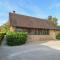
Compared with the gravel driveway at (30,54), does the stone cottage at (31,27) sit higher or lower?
higher

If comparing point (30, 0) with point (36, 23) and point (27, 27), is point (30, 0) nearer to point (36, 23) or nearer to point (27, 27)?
point (27, 27)

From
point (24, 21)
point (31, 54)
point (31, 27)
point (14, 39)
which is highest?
point (24, 21)

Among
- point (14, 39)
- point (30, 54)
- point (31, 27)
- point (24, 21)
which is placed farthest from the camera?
point (24, 21)

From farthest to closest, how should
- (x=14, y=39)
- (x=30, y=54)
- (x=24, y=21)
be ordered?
(x=24, y=21)
(x=14, y=39)
(x=30, y=54)

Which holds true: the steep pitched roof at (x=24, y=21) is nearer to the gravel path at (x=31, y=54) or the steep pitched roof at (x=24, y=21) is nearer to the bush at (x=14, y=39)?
the bush at (x=14, y=39)

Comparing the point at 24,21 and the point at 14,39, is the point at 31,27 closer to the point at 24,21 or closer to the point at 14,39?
the point at 24,21

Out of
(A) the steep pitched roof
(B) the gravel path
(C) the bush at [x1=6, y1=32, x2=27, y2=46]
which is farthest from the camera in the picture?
(A) the steep pitched roof

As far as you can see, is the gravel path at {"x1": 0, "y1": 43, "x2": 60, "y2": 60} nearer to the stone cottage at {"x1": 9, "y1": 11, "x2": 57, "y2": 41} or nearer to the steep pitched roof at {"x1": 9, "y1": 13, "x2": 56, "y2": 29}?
the stone cottage at {"x1": 9, "y1": 11, "x2": 57, "y2": 41}

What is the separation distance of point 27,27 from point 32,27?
1257 mm

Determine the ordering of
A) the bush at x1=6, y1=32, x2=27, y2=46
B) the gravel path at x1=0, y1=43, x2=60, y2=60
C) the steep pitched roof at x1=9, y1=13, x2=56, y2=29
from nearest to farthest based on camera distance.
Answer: the gravel path at x1=0, y1=43, x2=60, y2=60, the bush at x1=6, y1=32, x2=27, y2=46, the steep pitched roof at x1=9, y1=13, x2=56, y2=29

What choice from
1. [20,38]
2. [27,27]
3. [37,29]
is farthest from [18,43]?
[37,29]

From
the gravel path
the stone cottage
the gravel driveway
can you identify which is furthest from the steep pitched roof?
the gravel path

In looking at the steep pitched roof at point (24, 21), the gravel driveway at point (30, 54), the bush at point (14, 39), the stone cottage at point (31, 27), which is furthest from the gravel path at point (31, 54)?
the steep pitched roof at point (24, 21)

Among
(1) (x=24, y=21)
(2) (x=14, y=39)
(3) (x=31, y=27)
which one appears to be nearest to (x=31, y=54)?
(2) (x=14, y=39)
